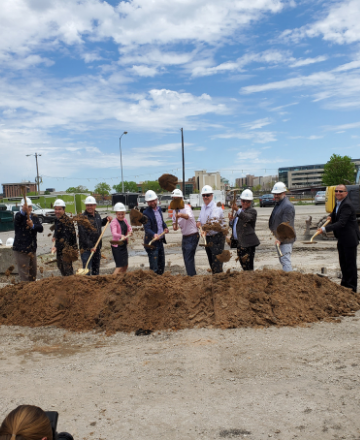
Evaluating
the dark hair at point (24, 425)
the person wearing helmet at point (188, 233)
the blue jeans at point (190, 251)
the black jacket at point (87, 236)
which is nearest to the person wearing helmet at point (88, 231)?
the black jacket at point (87, 236)

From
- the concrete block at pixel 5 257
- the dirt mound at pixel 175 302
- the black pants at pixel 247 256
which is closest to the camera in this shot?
the dirt mound at pixel 175 302

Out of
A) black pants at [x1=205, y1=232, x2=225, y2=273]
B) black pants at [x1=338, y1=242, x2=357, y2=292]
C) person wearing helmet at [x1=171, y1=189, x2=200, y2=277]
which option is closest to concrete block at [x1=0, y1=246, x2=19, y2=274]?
person wearing helmet at [x1=171, y1=189, x2=200, y2=277]

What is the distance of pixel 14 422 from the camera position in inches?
62.0

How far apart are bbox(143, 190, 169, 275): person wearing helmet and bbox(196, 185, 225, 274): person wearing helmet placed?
71 centimetres

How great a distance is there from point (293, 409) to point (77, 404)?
1.78 m

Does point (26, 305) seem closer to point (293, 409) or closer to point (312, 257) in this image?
point (293, 409)

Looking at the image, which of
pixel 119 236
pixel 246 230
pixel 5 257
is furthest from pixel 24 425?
pixel 5 257

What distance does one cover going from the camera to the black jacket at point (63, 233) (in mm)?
6902

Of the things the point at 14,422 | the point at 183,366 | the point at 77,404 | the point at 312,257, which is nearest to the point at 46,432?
the point at 14,422

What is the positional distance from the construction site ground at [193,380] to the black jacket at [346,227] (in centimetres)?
132

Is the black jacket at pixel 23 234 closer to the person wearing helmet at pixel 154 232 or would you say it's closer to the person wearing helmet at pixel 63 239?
the person wearing helmet at pixel 63 239

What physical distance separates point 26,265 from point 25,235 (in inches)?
22.0

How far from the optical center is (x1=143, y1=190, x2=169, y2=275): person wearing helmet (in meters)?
6.94

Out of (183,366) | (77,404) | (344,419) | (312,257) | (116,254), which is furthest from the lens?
(312,257)
